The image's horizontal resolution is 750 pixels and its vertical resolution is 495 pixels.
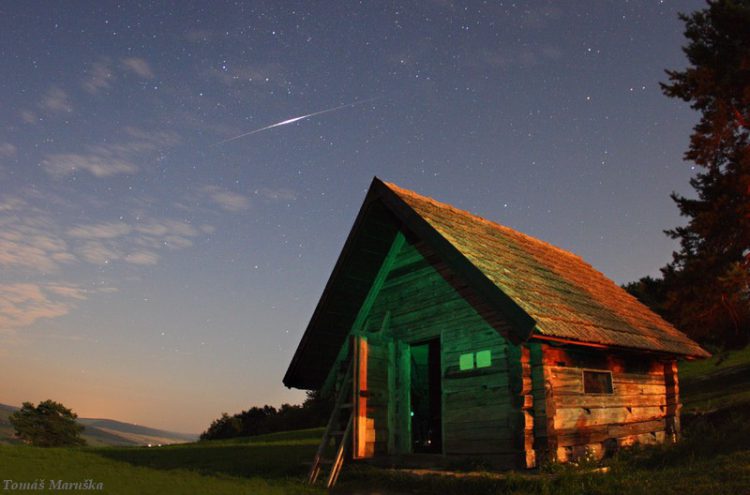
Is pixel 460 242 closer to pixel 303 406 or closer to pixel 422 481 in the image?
pixel 422 481

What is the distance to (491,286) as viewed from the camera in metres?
11.7

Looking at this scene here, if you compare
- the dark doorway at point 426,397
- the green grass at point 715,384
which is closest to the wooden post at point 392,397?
the dark doorway at point 426,397

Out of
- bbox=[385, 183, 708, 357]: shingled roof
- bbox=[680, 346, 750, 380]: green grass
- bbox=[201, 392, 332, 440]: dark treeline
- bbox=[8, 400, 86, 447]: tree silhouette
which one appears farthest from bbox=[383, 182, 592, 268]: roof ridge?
bbox=[8, 400, 86, 447]: tree silhouette

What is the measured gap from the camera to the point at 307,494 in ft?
38.1

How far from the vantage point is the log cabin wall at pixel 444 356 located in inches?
481

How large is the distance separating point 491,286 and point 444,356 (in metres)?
2.56

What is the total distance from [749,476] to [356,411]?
7.33 metres

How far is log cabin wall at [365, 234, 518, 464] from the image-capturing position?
A: 40.1 feet

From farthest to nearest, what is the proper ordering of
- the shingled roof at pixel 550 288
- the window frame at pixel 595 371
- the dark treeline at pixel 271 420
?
the dark treeline at pixel 271 420 → the window frame at pixel 595 371 → the shingled roof at pixel 550 288

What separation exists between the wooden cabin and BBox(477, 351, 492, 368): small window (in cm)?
3

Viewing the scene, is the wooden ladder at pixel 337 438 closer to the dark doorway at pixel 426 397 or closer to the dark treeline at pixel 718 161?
the dark doorway at pixel 426 397

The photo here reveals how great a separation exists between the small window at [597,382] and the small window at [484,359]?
2.18m

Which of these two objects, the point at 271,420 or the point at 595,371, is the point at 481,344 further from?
the point at 271,420

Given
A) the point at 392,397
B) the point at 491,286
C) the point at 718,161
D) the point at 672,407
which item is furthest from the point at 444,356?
the point at 718,161
